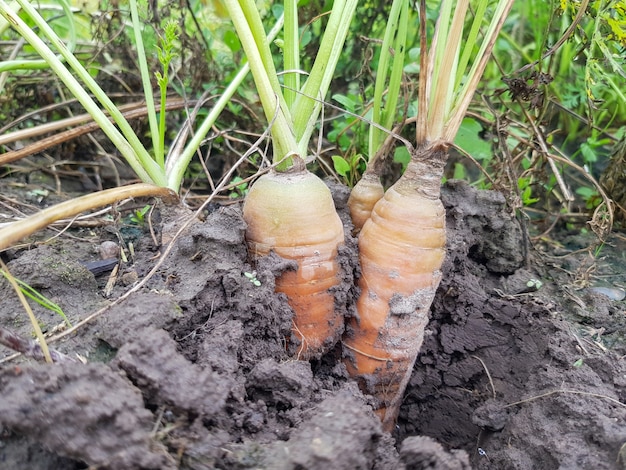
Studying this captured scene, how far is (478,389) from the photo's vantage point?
4.21 feet

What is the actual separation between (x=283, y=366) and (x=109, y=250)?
58 cm

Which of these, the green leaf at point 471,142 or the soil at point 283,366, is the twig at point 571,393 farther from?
the green leaf at point 471,142

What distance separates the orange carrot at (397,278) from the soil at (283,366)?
55 mm

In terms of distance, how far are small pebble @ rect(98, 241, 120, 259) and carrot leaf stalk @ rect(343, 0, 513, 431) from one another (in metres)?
0.61

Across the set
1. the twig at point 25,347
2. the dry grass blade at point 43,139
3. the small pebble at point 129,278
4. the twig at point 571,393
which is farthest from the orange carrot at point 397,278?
the dry grass blade at point 43,139

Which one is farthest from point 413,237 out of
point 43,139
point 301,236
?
point 43,139

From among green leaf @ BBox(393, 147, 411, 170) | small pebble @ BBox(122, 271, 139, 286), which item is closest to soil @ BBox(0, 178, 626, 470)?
small pebble @ BBox(122, 271, 139, 286)

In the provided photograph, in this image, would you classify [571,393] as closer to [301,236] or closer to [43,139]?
[301,236]

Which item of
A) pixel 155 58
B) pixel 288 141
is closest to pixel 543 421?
pixel 288 141

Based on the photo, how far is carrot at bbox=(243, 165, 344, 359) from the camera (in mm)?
1100

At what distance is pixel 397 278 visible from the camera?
1.16 metres

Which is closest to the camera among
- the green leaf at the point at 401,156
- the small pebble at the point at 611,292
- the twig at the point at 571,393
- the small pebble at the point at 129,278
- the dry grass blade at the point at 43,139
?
the twig at the point at 571,393

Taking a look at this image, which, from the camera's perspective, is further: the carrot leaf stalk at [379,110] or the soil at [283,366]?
the carrot leaf stalk at [379,110]

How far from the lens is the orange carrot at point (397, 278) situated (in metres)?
1.14
